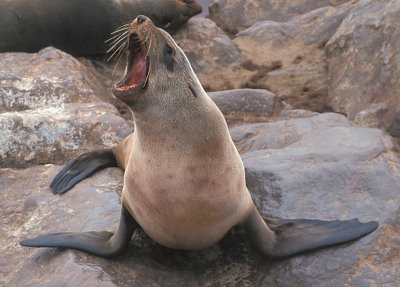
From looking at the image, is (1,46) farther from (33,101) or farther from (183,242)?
(183,242)

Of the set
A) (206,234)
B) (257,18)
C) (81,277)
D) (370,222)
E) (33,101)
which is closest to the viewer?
(81,277)

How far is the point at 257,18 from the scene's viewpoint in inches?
486

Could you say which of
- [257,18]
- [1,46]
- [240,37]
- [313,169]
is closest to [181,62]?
[313,169]

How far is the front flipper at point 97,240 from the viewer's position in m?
2.51

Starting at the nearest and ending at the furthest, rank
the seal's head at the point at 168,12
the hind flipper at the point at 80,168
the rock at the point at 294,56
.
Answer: the hind flipper at the point at 80,168 → the rock at the point at 294,56 → the seal's head at the point at 168,12

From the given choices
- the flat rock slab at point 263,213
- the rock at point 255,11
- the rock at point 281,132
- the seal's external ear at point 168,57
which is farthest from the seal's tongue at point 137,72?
the rock at point 255,11

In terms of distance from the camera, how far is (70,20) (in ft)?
25.0

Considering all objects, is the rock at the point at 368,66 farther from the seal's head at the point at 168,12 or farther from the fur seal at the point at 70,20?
the fur seal at the point at 70,20

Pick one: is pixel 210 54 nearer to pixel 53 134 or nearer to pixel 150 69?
pixel 53 134

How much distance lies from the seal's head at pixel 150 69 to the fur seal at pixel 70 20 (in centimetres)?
557

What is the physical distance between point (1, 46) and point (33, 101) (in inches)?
105

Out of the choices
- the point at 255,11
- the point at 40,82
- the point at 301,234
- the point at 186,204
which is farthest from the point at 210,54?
the point at 186,204

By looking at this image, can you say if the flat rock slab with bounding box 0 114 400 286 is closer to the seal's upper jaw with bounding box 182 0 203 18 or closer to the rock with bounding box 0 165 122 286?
the rock with bounding box 0 165 122 286

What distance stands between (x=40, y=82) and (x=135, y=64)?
314 centimetres
